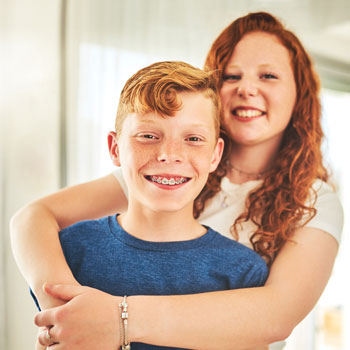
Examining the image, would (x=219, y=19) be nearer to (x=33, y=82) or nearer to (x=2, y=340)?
(x=33, y=82)

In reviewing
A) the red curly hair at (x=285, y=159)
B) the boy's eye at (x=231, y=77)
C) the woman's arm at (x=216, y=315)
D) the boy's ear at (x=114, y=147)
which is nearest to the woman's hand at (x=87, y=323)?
the woman's arm at (x=216, y=315)

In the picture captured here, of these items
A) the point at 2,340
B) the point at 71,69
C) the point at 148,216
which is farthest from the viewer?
the point at 71,69

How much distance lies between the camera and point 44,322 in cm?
85

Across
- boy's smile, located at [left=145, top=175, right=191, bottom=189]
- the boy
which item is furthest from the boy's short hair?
boy's smile, located at [left=145, top=175, right=191, bottom=189]

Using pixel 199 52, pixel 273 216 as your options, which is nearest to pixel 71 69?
pixel 199 52

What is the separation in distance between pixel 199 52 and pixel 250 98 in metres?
1.31

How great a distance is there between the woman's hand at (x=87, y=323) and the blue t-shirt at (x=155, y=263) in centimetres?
10

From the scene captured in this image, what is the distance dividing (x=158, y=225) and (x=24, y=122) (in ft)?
4.30

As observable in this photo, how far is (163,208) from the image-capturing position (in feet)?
3.01

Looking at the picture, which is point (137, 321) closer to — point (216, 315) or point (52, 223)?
point (216, 315)

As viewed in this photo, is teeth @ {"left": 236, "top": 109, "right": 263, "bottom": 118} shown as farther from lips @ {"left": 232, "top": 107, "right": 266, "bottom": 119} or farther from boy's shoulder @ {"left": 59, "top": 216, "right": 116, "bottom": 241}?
boy's shoulder @ {"left": 59, "top": 216, "right": 116, "bottom": 241}

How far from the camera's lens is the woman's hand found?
823 mm

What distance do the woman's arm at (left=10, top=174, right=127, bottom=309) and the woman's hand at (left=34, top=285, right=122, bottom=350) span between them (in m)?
0.06

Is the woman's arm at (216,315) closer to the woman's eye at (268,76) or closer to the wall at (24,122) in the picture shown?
the woman's eye at (268,76)
